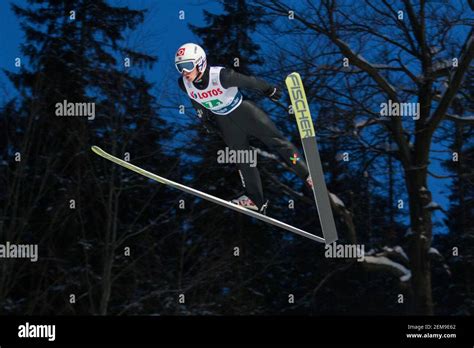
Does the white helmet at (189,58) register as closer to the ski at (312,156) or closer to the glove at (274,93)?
the glove at (274,93)

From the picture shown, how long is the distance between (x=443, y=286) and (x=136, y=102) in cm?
757

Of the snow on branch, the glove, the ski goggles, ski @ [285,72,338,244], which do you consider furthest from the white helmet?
the snow on branch

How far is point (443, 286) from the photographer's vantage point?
14945 mm

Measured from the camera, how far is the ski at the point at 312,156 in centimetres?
787

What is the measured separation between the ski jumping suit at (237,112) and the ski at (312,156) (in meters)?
0.20

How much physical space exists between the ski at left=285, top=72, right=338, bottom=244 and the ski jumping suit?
0.65 ft

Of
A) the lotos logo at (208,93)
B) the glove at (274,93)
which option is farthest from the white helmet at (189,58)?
the glove at (274,93)

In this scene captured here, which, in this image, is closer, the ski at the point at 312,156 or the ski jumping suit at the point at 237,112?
the ski jumping suit at the point at 237,112

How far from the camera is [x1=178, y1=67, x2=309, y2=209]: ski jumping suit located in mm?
7258

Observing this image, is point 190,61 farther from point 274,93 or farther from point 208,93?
point 274,93

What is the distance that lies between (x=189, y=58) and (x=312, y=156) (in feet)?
5.87

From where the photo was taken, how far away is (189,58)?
23.4 feet

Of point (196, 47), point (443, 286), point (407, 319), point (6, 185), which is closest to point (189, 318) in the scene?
point (407, 319)

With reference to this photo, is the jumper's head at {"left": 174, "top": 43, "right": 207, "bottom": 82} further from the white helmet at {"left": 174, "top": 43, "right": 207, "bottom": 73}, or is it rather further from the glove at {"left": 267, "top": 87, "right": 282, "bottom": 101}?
the glove at {"left": 267, "top": 87, "right": 282, "bottom": 101}
